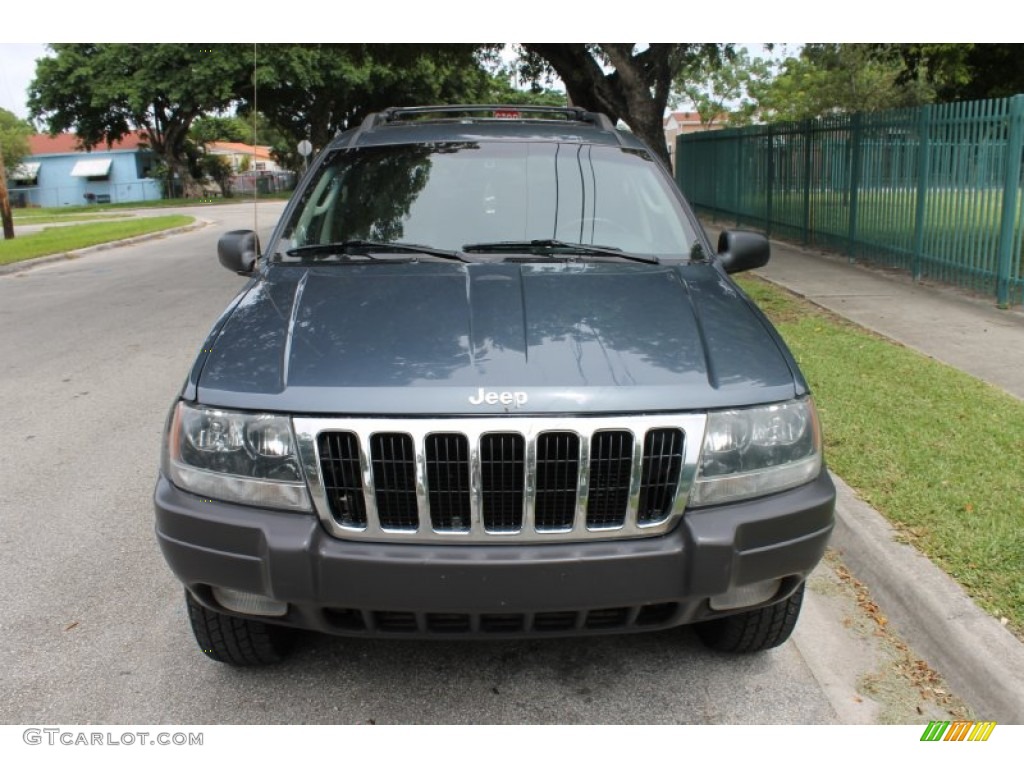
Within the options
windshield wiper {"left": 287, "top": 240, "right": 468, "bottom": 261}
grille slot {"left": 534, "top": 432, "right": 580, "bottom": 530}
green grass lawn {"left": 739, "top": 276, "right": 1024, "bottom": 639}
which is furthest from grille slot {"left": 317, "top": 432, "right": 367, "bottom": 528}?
green grass lawn {"left": 739, "top": 276, "right": 1024, "bottom": 639}

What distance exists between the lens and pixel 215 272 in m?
15.0

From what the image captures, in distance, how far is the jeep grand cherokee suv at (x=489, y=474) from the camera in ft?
8.40

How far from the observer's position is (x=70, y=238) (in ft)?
72.9

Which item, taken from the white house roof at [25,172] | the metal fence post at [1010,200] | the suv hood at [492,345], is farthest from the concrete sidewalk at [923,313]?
the white house roof at [25,172]

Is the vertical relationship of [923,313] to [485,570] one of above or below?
below

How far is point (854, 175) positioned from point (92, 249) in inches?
618

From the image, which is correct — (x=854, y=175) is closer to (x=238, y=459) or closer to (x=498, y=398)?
(x=498, y=398)

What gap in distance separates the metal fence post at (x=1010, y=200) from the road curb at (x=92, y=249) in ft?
49.6

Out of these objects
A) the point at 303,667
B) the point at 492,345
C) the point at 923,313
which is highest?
the point at 492,345

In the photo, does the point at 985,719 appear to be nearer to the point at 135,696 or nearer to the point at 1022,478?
the point at 1022,478

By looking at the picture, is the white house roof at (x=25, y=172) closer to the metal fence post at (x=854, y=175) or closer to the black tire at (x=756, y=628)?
the metal fence post at (x=854, y=175)

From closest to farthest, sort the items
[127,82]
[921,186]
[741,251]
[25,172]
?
[741,251] → [921,186] → [127,82] → [25,172]

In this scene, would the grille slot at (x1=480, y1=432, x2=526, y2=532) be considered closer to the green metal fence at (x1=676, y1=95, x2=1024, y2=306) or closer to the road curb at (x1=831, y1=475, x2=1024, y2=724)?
the road curb at (x1=831, y1=475, x2=1024, y2=724)

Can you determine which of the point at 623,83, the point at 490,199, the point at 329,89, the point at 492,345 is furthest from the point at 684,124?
the point at 492,345
